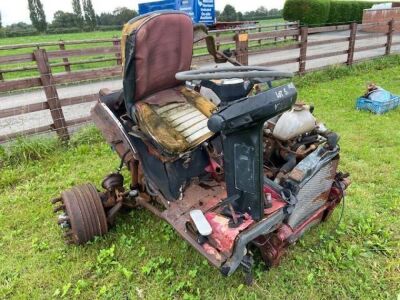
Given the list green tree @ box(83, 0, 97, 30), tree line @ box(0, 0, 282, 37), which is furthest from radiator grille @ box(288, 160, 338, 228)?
green tree @ box(83, 0, 97, 30)

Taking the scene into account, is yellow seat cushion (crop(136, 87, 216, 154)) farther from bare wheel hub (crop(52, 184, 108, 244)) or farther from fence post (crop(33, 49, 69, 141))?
fence post (crop(33, 49, 69, 141))

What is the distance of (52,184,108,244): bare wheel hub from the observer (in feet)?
8.55

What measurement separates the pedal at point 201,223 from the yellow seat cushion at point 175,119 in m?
0.42

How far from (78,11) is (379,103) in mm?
37534

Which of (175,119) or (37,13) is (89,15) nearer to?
(37,13)

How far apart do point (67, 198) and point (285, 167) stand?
161cm

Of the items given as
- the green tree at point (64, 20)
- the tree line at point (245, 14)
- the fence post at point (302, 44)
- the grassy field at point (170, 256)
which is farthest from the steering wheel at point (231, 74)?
the green tree at point (64, 20)

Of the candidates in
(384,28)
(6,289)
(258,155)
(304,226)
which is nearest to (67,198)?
(6,289)

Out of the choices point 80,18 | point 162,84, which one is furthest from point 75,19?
point 162,84

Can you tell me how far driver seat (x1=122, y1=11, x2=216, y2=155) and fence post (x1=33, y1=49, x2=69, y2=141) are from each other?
2432mm

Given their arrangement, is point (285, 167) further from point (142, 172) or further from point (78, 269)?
point (78, 269)

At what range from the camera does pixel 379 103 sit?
5.24 metres

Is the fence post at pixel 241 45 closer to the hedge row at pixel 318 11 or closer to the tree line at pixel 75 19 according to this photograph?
the hedge row at pixel 318 11

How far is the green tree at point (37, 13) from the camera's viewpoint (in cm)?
3506
